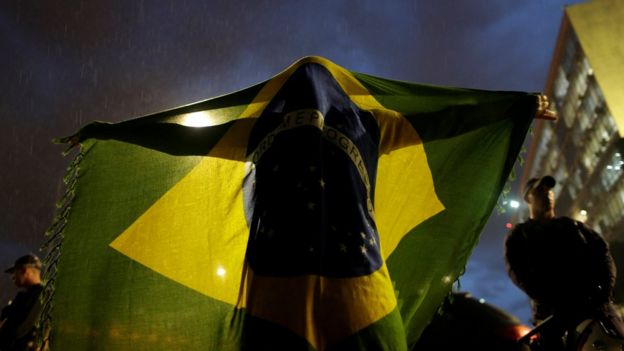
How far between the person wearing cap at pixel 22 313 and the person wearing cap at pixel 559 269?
5.34 metres

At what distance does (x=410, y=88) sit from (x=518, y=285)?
5.06 feet

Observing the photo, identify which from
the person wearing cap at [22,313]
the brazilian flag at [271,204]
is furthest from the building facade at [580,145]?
the person wearing cap at [22,313]

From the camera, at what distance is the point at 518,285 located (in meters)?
2.73

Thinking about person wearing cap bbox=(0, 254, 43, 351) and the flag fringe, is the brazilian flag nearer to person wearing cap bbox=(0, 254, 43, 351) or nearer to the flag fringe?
the flag fringe

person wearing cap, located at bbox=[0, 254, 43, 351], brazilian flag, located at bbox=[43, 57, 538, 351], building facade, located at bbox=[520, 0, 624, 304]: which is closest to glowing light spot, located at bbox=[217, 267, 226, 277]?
brazilian flag, located at bbox=[43, 57, 538, 351]

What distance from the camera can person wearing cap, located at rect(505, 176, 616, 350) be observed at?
244 cm

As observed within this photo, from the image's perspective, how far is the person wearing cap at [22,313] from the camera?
5.05 metres

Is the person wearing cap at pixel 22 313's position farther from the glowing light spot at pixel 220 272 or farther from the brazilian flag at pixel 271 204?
the glowing light spot at pixel 220 272

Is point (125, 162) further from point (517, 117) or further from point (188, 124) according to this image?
point (517, 117)

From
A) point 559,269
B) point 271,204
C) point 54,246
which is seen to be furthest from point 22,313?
point 559,269

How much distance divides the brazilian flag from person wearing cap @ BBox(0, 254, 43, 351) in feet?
10.9

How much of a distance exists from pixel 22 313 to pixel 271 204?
5.17 metres

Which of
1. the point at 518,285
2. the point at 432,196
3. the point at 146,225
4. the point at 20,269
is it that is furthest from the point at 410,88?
the point at 20,269

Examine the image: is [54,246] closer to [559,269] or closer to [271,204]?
[271,204]
